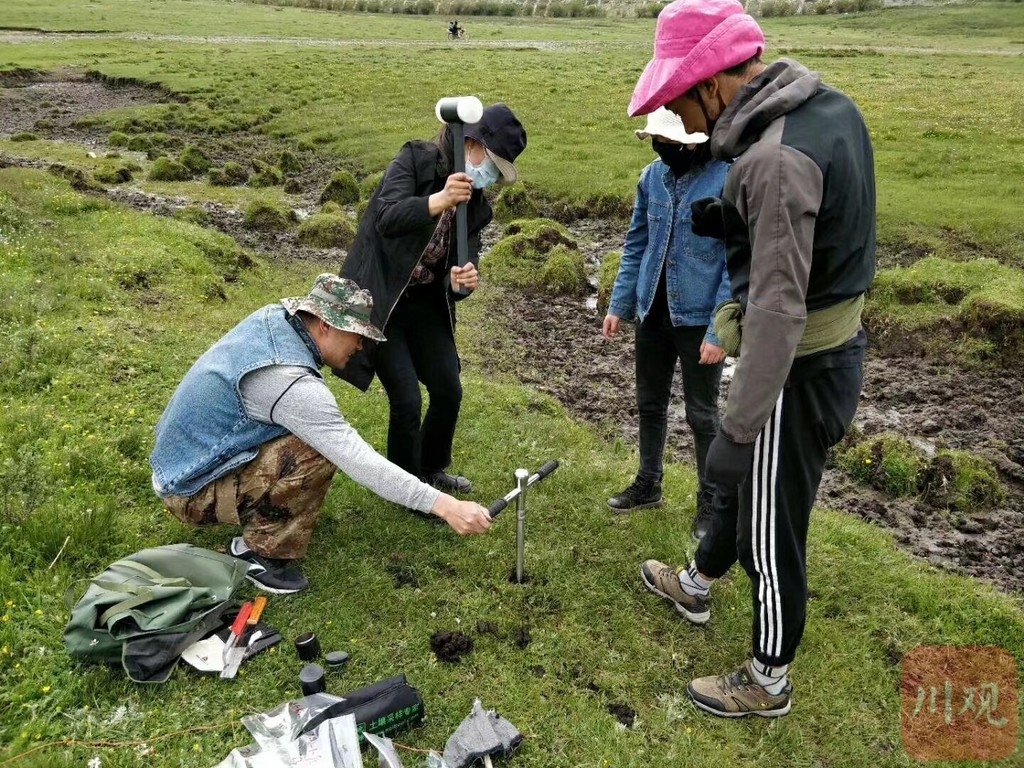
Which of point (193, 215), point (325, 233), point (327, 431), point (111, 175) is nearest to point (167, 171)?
point (111, 175)

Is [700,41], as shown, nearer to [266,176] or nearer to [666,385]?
[666,385]

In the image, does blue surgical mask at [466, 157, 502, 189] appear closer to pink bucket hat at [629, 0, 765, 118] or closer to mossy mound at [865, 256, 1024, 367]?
pink bucket hat at [629, 0, 765, 118]

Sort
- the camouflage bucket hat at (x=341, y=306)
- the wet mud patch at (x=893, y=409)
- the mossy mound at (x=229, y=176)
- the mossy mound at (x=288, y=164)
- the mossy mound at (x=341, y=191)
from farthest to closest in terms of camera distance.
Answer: the mossy mound at (x=288, y=164)
the mossy mound at (x=229, y=176)
the mossy mound at (x=341, y=191)
the wet mud patch at (x=893, y=409)
the camouflage bucket hat at (x=341, y=306)

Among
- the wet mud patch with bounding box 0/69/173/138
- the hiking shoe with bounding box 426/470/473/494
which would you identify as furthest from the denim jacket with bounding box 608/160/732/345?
the wet mud patch with bounding box 0/69/173/138

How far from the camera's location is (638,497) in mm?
6449

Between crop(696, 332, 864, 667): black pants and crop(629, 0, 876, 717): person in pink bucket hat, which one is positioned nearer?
crop(629, 0, 876, 717): person in pink bucket hat

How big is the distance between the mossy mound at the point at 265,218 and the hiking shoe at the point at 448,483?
38.9ft

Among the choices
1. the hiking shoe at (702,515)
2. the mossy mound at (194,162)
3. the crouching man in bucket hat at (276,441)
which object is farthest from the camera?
the mossy mound at (194,162)

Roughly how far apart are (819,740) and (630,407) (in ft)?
17.3

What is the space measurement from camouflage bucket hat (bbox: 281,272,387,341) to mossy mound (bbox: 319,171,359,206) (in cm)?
1534

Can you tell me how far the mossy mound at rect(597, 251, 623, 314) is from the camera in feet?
40.4

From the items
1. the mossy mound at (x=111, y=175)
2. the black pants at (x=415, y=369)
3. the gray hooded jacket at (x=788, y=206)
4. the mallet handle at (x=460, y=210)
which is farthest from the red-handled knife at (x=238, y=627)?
the mossy mound at (x=111, y=175)

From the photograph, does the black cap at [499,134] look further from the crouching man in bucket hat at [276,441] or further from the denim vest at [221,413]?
the denim vest at [221,413]

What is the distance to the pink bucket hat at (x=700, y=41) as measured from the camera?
3.22 m
